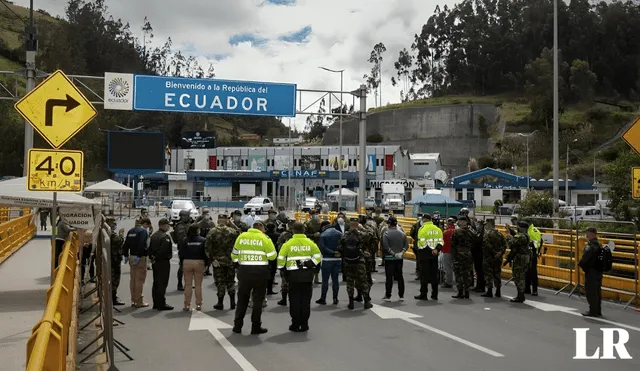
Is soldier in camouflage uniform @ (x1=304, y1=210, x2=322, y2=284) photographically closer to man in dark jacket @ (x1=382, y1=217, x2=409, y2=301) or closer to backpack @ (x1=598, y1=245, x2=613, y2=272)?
man in dark jacket @ (x1=382, y1=217, x2=409, y2=301)

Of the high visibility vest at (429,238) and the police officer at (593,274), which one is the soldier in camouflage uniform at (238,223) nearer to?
the high visibility vest at (429,238)

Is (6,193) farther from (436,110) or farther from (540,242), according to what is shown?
(436,110)

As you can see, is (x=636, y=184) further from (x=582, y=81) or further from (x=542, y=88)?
(x=582, y=81)

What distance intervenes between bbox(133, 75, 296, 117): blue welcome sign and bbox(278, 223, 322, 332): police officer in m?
14.0

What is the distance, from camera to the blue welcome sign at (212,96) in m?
23.5

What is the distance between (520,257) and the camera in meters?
13.6

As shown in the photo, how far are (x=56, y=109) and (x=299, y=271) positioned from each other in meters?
4.62

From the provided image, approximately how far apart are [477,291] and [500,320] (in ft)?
12.2

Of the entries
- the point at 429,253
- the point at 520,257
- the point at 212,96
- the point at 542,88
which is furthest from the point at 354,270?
the point at 542,88

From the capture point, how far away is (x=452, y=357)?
8680mm

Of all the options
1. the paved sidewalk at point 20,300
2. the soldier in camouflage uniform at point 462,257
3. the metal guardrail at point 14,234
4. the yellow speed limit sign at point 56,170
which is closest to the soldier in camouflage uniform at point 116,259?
the paved sidewalk at point 20,300

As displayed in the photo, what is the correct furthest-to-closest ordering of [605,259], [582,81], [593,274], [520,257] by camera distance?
1. [582,81]
2. [520,257]
3. [593,274]
4. [605,259]

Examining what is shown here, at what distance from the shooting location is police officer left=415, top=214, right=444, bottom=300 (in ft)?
44.9

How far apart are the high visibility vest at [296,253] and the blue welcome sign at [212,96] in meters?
14.0
